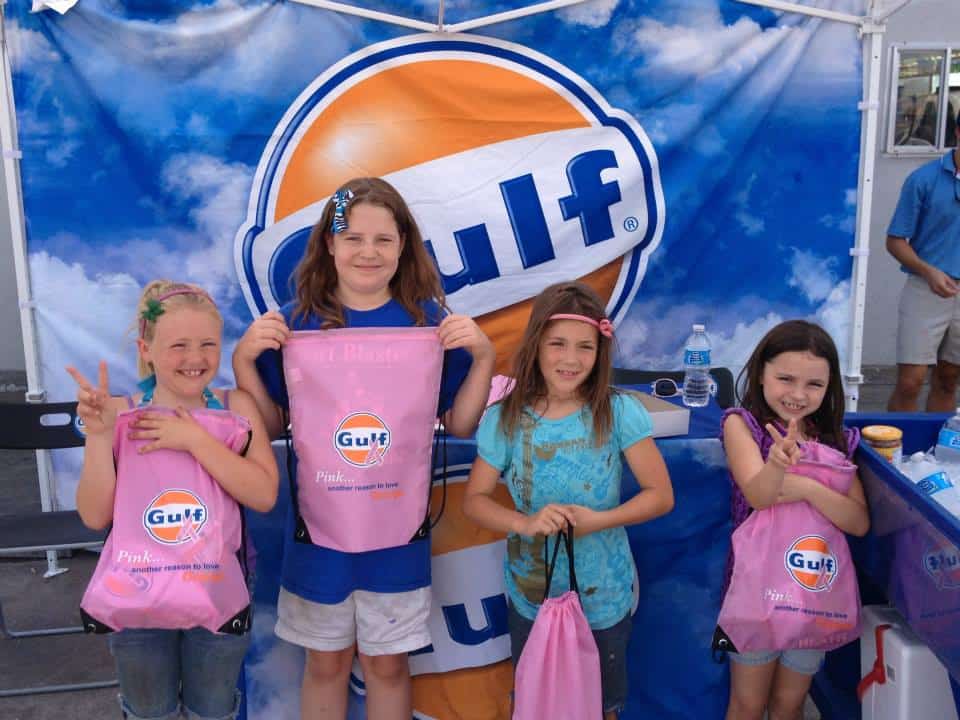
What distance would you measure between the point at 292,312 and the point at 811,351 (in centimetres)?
117

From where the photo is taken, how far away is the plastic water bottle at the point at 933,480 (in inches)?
73.7

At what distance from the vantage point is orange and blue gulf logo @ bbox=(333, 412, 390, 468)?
1.84m

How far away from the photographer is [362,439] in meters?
1.85

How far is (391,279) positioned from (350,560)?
0.64 metres

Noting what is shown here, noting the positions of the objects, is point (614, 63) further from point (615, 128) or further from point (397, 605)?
point (397, 605)

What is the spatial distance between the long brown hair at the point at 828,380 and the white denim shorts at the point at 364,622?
89 cm

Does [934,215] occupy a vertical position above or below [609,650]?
above

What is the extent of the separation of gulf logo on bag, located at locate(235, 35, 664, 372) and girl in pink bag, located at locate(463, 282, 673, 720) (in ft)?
5.58

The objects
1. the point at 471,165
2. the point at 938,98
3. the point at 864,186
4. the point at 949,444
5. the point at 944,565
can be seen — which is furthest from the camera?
the point at 938,98

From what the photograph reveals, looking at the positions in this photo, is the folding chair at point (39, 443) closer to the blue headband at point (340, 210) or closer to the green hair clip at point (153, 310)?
the green hair clip at point (153, 310)

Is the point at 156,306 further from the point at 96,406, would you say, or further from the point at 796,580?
the point at 796,580

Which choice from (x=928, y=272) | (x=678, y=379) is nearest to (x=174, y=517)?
(x=678, y=379)

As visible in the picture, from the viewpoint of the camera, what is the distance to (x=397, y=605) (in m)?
1.95

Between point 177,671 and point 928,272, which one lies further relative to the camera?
point 928,272
